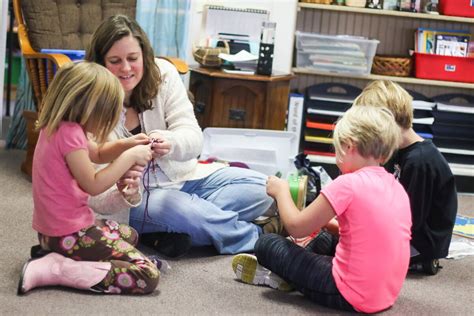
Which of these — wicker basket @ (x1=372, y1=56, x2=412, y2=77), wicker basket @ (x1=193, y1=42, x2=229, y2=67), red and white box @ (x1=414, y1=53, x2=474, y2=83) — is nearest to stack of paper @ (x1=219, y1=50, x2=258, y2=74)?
wicker basket @ (x1=193, y1=42, x2=229, y2=67)

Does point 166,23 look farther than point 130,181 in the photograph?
Yes

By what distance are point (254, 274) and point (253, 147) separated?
130cm

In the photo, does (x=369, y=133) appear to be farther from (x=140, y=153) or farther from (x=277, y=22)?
(x=277, y=22)

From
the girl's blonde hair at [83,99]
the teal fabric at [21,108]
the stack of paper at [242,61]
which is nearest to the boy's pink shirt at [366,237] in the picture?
the girl's blonde hair at [83,99]

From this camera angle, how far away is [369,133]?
2275 mm

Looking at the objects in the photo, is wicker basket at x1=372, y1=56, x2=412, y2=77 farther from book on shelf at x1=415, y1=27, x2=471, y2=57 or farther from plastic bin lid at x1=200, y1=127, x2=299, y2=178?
plastic bin lid at x1=200, y1=127, x2=299, y2=178

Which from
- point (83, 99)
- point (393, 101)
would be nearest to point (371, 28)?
point (393, 101)

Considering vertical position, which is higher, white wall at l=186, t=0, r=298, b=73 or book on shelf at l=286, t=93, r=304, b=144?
white wall at l=186, t=0, r=298, b=73

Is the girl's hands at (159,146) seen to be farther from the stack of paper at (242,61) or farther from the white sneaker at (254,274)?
the stack of paper at (242,61)

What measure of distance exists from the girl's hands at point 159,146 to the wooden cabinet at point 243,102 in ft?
4.25

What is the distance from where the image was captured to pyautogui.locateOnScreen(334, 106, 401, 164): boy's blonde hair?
2.28 metres

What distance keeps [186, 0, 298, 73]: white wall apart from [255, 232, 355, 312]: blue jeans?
77.1 inches

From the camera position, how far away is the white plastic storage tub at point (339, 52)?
415 centimetres

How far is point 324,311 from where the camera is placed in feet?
7.60
